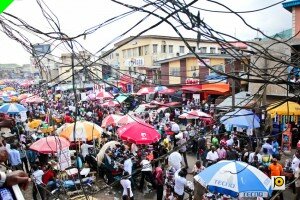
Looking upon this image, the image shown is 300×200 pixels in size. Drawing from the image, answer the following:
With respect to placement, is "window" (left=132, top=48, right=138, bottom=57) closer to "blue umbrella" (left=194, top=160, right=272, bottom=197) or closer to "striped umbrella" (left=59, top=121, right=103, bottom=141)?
"striped umbrella" (left=59, top=121, right=103, bottom=141)

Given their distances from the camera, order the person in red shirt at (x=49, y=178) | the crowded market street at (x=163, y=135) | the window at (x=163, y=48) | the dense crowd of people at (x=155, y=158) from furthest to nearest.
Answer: the window at (x=163, y=48)
the person in red shirt at (x=49, y=178)
the dense crowd of people at (x=155, y=158)
the crowded market street at (x=163, y=135)

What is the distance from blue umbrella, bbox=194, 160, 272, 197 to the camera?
267 inches

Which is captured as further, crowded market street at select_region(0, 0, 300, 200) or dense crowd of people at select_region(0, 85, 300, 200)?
dense crowd of people at select_region(0, 85, 300, 200)

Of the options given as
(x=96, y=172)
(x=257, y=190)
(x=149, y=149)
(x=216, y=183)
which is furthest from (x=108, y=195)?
(x=257, y=190)

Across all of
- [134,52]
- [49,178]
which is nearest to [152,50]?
[134,52]

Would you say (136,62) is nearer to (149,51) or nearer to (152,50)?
(149,51)

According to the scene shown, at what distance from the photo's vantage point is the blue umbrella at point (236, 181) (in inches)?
267

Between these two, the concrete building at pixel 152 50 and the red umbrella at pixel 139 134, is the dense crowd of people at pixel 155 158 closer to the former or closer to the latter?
the red umbrella at pixel 139 134

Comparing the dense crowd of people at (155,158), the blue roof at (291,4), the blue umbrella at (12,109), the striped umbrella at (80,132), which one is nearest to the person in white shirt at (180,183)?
the dense crowd of people at (155,158)

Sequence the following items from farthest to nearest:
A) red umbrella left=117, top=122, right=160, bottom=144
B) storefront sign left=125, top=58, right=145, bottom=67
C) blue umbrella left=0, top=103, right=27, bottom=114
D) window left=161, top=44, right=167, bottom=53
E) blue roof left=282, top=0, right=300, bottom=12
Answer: window left=161, top=44, right=167, bottom=53, storefront sign left=125, top=58, right=145, bottom=67, blue umbrella left=0, top=103, right=27, bottom=114, blue roof left=282, top=0, right=300, bottom=12, red umbrella left=117, top=122, right=160, bottom=144

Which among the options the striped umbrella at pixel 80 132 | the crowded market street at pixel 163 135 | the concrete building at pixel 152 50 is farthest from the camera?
the concrete building at pixel 152 50

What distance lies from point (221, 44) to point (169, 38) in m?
37.9

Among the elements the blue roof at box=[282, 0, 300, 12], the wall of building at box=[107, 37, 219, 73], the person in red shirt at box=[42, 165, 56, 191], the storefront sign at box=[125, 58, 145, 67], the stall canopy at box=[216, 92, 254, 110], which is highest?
the blue roof at box=[282, 0, 300, 12]

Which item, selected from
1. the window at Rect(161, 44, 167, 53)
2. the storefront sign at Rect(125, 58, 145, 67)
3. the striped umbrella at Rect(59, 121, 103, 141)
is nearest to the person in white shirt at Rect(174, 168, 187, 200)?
the striped umbrella at Rect(59, 121, 103, 141)
